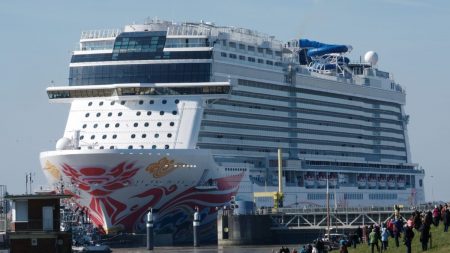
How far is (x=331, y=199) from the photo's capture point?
103 m

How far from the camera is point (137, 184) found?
81.2 m

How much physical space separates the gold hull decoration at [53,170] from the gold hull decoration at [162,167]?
5304 millimetres

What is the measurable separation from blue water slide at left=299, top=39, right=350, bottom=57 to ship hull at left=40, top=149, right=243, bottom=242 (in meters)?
25.1

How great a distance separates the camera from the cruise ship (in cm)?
8194

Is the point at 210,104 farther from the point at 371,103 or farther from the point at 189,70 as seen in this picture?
the point at 371,103

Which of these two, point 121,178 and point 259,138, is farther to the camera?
point 259,138

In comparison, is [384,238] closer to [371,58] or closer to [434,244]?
[434,244]

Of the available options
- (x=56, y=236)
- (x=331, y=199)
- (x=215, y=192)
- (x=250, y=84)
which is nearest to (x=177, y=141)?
(x=215, y=192)

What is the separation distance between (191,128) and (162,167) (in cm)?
494

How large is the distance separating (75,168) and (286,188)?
67.4ft

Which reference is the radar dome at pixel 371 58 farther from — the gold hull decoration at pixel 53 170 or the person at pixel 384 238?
the person at pixel 384 238

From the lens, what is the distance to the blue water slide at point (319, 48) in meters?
109

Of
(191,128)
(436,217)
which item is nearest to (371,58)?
(191,128)

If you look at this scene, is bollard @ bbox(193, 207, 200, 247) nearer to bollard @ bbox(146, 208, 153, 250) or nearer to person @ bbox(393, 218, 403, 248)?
bollard @ bbox(146, 208, 153, 250)
